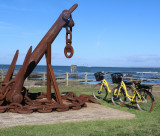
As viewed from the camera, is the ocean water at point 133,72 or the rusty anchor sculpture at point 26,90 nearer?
the rusty anchor sculpture at point 26,90

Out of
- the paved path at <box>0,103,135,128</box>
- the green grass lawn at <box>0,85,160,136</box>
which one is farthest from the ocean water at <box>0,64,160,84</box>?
the green grass lawn at <box>0,85,160,136</box>

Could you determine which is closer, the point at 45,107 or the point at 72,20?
the point at 45,107

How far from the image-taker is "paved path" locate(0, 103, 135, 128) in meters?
4.88

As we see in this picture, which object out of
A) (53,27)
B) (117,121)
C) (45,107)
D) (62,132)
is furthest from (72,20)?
(62,132)

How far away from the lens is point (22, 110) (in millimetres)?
5801

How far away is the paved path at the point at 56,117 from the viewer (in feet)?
16.0

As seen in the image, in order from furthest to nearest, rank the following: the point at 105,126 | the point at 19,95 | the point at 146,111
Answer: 1. the point at 146,111
2. the point at 19,95
3. the point at 105,126

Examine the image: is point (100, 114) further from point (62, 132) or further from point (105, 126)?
point (62, 132)

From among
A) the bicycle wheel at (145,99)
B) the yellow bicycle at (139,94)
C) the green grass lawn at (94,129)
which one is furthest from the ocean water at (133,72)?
the green grass lawn at (94,129)

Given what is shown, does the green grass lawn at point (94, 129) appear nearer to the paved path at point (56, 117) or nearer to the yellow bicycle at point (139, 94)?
the paved path at point (56, 117)

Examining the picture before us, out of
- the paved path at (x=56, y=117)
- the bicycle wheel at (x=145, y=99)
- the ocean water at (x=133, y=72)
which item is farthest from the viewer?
the ocean water at (x=133, y=72)

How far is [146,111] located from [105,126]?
7.54 feet

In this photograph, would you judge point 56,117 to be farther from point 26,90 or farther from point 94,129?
point 26,90

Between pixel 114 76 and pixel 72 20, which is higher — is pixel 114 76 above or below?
below
